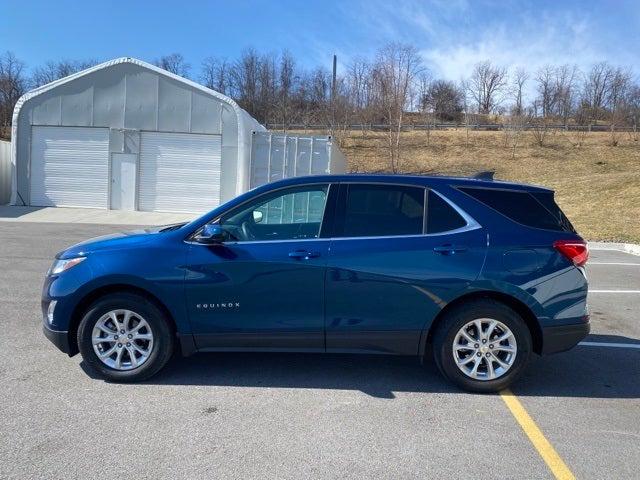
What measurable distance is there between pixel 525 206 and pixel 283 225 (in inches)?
81.0

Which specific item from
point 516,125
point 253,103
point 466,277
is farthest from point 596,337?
point 253,103

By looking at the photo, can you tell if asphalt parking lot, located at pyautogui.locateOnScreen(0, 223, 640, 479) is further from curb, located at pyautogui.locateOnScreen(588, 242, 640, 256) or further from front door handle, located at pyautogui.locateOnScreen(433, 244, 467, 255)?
curb, located at pyautogui.locateOnScreen(588, 242, 640, 256)

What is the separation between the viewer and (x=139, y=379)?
14.2 ft

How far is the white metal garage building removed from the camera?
22953mm

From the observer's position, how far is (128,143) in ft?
76.4

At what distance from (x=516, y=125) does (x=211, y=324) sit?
166 feet

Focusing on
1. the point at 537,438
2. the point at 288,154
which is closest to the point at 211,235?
the point at 537,438

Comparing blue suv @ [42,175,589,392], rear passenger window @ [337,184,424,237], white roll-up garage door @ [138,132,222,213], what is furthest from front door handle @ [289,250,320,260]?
white roll-up garage door @ [138,132,222,213]

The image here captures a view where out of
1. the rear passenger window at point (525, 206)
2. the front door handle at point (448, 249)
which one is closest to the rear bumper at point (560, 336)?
the rear passenger window at point (525, 206)

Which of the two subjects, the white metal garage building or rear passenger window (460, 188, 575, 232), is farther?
the white metal garage building

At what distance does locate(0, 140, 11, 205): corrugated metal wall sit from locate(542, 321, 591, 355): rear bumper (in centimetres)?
2673

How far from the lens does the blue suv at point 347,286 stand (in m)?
4.20

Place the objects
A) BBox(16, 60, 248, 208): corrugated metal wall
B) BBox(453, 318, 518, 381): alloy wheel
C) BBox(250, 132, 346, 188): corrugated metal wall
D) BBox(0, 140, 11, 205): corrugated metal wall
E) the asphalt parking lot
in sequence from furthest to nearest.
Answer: BBox(0, 140, 11, 205): corrugated metal wall < BBox(16, 60, 248, 208): corrugated metal wall < BBox(250, 132, 346, 188): corrugated metal wall < BBox(453, 318, 518, 381): alloy wheel < the asphalt parking lot

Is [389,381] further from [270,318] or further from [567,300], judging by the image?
[567,300]
